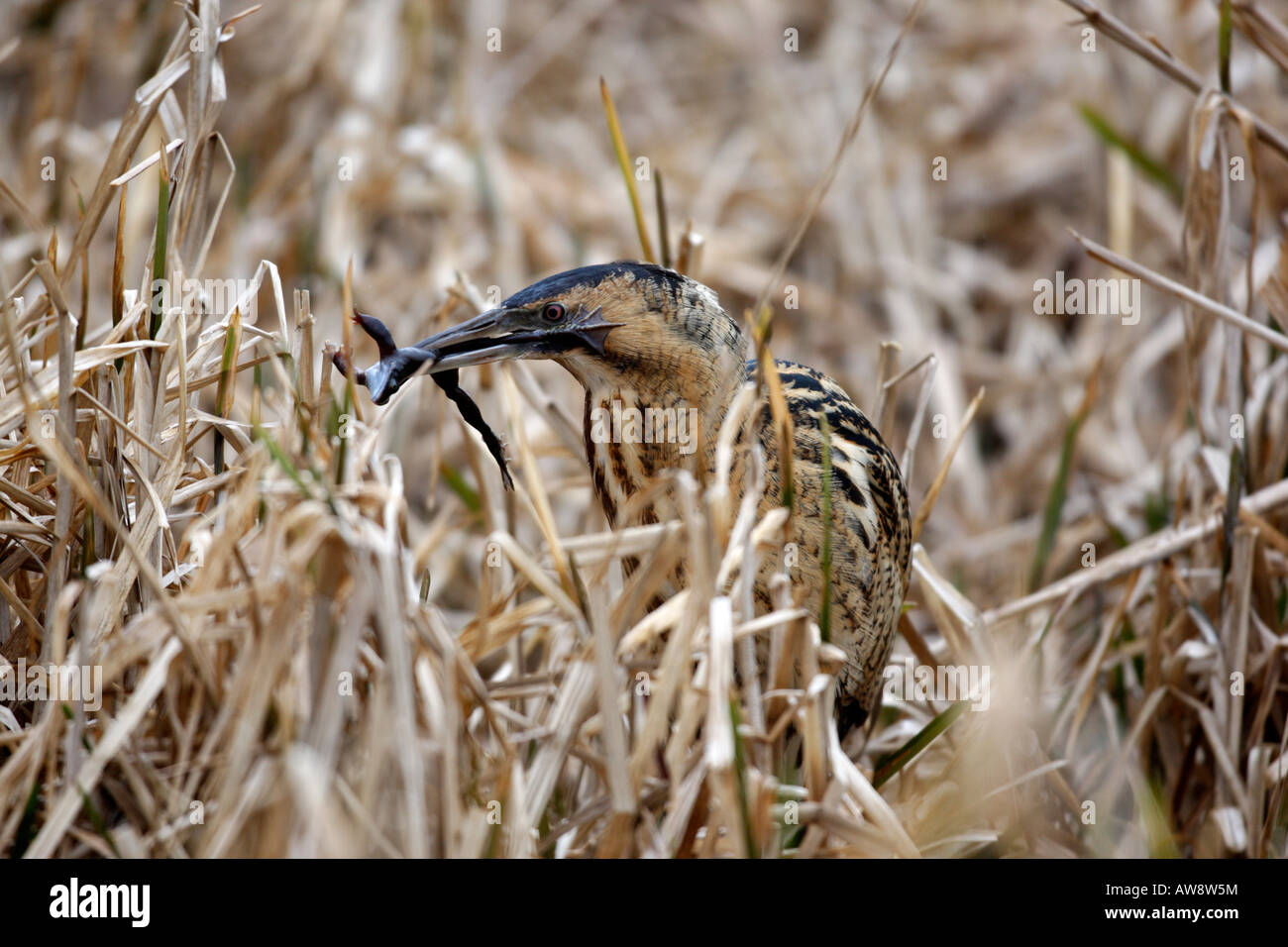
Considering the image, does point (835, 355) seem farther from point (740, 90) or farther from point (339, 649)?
point (339, 649)

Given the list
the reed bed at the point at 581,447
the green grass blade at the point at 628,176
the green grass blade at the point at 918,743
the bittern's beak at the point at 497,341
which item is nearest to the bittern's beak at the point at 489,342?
the bittern's beak at the point at 497,341

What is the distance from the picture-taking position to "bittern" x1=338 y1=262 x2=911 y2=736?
1760 millimetres

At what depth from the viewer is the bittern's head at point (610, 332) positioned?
1.76 metres

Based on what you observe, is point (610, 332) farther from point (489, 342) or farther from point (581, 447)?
point (581, 447)

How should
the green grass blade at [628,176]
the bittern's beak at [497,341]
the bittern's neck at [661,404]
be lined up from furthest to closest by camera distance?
the green grass blade at [628,176] → the bittern's neck at [661,404] → the bittern's beak at [497,341]

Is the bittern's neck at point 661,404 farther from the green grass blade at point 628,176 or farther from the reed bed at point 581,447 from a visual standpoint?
the green grass blade at point 628,176

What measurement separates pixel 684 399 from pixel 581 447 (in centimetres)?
56

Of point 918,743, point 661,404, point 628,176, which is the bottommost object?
point 918,743

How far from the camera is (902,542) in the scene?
2.13m

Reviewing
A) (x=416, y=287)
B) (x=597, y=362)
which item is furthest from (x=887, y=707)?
(x=416, y=287)

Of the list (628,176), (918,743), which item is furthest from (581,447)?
(918,743)

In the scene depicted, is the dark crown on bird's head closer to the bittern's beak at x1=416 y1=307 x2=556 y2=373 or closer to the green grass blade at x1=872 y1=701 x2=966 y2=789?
the bittern's beak at x1=416 y1=307 x2=556 y2=373

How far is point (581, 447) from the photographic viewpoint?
7.79 feet

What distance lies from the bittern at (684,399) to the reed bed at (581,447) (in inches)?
3.7
